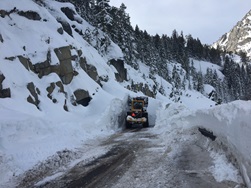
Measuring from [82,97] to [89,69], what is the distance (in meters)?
6.56

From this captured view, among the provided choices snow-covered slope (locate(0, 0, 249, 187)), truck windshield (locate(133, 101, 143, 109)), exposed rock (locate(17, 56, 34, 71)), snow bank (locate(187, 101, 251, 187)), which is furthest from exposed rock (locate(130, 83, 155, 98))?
snow bank (locate(187, 101, 251, 187))

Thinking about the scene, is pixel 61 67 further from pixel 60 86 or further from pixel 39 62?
pixel 39 62

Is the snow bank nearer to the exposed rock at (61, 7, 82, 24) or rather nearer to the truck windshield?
the truck windshield

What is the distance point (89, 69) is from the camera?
29734mm

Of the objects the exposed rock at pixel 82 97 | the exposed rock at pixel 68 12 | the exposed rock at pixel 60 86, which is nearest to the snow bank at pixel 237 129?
the exposed rock at pixel 60 86

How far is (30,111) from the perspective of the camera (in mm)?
15023

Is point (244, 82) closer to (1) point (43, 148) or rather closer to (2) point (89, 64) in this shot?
(2) point (89, 64)

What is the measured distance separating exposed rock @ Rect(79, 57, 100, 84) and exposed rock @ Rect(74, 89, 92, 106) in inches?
202

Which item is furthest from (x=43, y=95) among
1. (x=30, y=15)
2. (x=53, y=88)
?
(x=30, y=15)

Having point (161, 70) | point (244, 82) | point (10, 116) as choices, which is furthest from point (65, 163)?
point (244, 82)

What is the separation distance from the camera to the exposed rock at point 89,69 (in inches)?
1127

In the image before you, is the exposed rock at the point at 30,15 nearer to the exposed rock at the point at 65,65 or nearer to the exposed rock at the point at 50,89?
the exposed rock at the point at 65,65

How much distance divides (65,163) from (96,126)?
373 inches

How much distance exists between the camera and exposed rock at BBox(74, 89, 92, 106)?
77.0 ft
